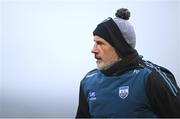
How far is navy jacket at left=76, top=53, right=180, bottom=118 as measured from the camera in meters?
1.46

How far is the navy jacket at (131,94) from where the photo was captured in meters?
1.46

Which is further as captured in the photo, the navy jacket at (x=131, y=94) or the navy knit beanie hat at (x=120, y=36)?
the navy knit beanie hat at (x=120, y=36)

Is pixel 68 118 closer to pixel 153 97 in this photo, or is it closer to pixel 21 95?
pixel 21 95

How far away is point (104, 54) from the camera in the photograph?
5.16 ft

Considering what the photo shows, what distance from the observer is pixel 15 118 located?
98.9 inches

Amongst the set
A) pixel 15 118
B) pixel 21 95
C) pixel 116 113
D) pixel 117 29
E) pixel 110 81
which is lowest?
pixel 15 118

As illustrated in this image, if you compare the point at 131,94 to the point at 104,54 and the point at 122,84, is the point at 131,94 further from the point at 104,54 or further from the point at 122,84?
the point at 104,54

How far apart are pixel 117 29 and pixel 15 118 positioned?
121 centimetres

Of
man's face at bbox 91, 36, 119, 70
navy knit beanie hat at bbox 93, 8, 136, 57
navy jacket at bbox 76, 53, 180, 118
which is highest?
navy knit beanie hat at bbox 93, 8, 136, 57

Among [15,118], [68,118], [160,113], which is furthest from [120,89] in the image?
[15,118]

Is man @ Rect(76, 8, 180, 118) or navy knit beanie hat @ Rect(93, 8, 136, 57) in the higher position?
navy knit beanie hat @ Rect(93, 8, 136, 57)

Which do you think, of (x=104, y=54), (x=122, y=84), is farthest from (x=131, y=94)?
(x=104, y=54)

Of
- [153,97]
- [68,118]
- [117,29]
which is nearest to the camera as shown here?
[153,97]

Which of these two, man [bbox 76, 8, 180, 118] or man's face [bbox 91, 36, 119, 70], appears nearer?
man [bbox 76, 8, 180, 118]
